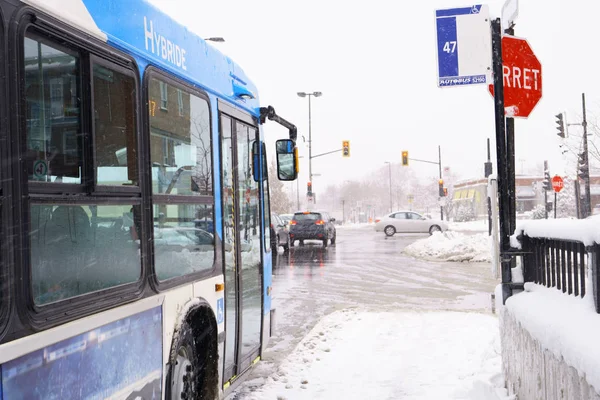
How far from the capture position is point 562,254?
374 centimetres

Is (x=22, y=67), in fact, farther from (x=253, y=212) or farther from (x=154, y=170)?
(x=253, y=212)

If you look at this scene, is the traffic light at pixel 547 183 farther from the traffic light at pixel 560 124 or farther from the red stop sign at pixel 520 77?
the red stop sign at pixel 520 77

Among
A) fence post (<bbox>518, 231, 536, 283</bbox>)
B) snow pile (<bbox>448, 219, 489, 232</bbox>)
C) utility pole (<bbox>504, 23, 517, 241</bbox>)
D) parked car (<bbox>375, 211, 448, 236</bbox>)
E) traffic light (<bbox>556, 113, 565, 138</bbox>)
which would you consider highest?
traffic light (<bbox>556, 113, 565, 138</bbox>)

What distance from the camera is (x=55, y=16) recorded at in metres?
2.53

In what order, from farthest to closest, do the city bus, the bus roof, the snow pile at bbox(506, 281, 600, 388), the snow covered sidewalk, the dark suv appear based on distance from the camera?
the dark suv, the snow covered sidewalk, the bus roof, the snow pile at bbox(506, 281, 600, 388), the city bus

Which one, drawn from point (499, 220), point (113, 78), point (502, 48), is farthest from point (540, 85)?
point (113, 78)

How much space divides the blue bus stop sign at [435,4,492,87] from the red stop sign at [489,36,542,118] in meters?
0.30

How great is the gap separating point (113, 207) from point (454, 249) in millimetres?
18261

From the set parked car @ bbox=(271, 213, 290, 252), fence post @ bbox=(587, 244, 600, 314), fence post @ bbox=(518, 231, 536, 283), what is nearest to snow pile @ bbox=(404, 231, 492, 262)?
parked car @ bbox=(271, 213, 290, 252)

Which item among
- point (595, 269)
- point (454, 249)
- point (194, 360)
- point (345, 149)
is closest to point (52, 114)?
point (194, 360)

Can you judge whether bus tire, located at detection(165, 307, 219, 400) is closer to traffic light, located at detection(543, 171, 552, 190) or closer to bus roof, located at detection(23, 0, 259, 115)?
bus roof, located at detection(23, 0, 259, 115)

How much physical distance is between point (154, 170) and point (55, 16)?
1.14 m

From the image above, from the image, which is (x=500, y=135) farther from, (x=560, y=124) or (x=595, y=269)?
(x=560, y=124)

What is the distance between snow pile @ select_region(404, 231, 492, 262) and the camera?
19062mm
